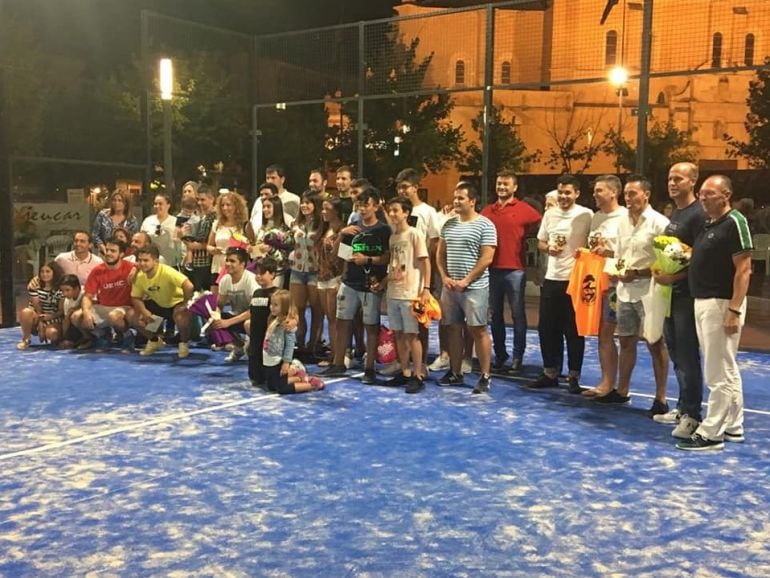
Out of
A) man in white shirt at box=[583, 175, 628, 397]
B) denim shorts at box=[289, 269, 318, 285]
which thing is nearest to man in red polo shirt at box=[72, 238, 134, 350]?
denim shorts at box=[289, 269, 318, 285]

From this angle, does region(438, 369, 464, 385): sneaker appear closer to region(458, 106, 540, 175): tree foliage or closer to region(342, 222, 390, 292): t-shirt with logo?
region(342, 222, 390, 292): t-shirt with logo

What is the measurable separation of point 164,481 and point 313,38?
10.3m

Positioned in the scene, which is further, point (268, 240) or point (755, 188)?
point (755, 188)

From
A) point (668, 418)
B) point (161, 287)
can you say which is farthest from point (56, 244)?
point (668, 418)

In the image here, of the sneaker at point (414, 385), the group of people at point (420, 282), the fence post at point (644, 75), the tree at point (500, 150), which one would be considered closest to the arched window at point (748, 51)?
the tree at point (500, 150)

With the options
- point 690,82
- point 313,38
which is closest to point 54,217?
point 313,38

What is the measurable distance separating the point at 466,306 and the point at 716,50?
112 ft

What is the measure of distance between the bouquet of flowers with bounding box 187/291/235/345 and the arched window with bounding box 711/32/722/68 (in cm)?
3157

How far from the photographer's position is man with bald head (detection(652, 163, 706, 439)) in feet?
17.2

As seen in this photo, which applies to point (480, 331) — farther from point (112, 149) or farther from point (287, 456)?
point (112, 149)

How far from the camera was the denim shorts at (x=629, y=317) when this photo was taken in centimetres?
591

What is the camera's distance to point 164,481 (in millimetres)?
4402

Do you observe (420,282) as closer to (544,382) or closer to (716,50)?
(544,382)

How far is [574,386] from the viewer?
6.62 meters
